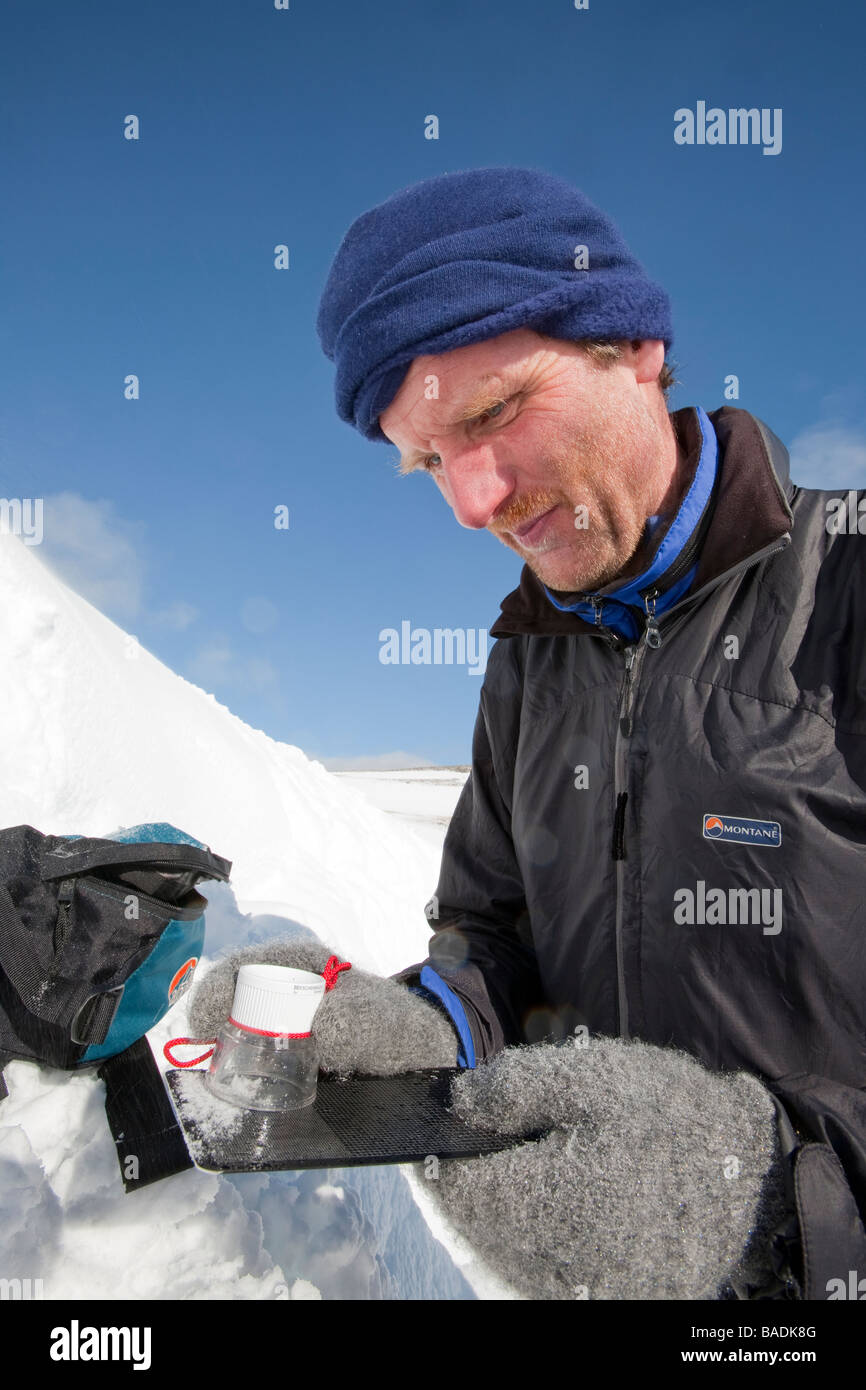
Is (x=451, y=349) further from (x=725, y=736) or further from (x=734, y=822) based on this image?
(x=734, y=822)

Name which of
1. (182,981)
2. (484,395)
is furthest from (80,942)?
(484,395)

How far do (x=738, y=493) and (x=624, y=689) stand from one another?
490mm

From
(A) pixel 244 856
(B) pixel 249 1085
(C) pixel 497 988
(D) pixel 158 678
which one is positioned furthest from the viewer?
(D) pixel 158 678

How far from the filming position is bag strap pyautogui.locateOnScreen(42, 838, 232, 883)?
5.39 feet

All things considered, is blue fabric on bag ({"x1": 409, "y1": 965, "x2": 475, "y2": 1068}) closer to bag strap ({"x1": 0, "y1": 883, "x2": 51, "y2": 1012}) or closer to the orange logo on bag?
the orange logo on bag

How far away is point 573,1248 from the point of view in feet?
3.77

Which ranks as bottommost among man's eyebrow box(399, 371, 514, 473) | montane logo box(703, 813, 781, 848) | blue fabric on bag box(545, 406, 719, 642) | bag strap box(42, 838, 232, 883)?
bag strap box(42, 838, 232, 883)

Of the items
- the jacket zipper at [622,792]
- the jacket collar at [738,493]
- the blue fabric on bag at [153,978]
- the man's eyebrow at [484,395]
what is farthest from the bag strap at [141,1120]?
the man's eyebrow at [484,395]

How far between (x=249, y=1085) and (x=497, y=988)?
708 mm

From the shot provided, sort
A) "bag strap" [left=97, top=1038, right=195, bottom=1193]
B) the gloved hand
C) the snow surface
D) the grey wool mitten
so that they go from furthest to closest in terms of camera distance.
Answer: the grey wool mitten
the snow surface
"bag strap" [left=97, top=1038, right=195, bottom=1193]
the gloved hand

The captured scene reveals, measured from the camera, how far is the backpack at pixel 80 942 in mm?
1605

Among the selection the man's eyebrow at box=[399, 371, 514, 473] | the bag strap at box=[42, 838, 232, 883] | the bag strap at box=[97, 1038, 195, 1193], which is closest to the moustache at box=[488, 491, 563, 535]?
the man's eyebrow at box=[399, 371, 514, 473]

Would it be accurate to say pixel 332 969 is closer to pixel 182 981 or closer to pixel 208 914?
pixel 182 981

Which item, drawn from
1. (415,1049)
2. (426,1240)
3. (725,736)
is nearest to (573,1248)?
(415,1049)
